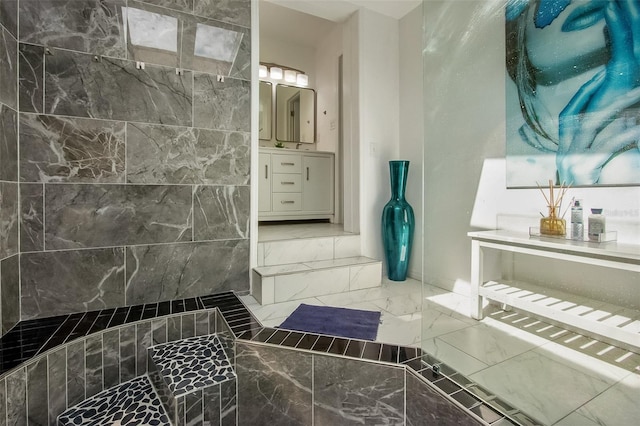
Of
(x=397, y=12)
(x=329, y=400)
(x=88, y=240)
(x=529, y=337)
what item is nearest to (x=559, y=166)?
(x=529, y=337)

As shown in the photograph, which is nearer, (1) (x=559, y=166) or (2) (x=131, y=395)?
(1) (x=559, y=166)

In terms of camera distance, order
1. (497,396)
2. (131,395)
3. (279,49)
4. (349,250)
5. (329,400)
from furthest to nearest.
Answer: (279,49) → (349,250) → (131,395) → (329,400) → (497,396)

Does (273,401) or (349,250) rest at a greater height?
(349,250)

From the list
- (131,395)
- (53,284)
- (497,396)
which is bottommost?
(131,395)

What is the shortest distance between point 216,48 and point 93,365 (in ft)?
6.76

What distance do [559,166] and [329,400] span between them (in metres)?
1.47

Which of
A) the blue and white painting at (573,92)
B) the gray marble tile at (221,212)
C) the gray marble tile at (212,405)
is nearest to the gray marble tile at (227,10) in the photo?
the gray marble tile at (221,212)

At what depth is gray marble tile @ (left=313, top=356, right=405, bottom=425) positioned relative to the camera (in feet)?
4.14

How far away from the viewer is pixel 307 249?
2.46 metres

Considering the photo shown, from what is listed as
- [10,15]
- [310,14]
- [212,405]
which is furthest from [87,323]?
[310,14]

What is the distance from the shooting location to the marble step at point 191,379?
1281 millimetres

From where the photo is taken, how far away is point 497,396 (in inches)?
43.7

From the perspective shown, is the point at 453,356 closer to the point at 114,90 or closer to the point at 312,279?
the point at 312,279

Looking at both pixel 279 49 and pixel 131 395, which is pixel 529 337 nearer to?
pixel 131 395
